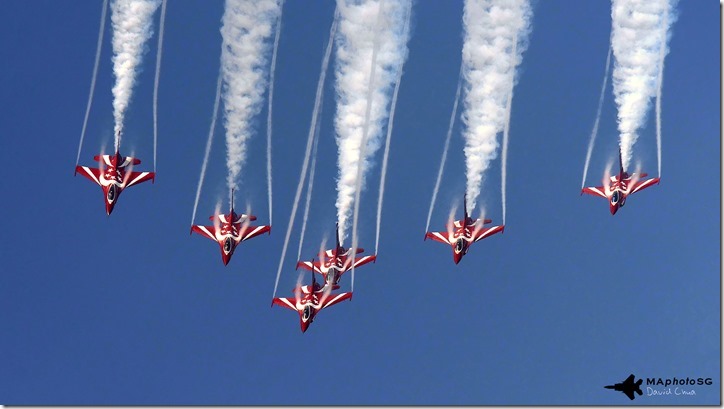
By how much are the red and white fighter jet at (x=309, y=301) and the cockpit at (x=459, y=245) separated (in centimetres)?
525

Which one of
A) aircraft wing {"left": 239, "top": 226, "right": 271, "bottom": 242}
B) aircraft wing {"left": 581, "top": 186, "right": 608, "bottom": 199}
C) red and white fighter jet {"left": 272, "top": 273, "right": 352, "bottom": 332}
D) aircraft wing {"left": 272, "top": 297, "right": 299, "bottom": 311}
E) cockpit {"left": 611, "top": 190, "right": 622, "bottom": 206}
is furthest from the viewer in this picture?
aircraft wing {"left": 581, "top": 186, "right": 608, "bottom": 199}

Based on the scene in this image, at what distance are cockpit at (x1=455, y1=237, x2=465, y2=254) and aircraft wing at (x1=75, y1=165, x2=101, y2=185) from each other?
14.4m

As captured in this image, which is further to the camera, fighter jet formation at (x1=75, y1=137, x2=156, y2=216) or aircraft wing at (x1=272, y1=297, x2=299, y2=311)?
aircraft wing at (x1=272, y1=297, x2=299, y2=311)

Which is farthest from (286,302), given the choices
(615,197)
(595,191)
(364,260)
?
(615,197)

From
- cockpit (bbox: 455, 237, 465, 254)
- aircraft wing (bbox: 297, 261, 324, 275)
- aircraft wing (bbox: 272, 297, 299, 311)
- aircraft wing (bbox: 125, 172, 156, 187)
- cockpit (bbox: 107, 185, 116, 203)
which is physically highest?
aircraft wing (bbox: 125, 172, 156, 187)

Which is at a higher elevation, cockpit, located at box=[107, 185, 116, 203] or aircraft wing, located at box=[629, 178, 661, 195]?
aircraft wing, located at box=[629, 178, 661, 195]

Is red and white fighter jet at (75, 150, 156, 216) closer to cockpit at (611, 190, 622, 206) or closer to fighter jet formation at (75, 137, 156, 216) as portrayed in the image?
fighter jet formation at (75, 137, 156, 216)

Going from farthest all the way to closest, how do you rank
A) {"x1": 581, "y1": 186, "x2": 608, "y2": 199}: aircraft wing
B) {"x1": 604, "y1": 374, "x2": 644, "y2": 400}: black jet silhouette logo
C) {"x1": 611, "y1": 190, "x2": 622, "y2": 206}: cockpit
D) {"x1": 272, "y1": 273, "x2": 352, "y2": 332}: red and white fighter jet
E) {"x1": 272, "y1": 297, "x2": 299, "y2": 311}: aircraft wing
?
1. {"x1": 581, "y1": 186, "x2": 608, "y2": 199}: aircraft wing
2. {"x1": 611, "y1": 190, "x2": 622, "y2": 206}: cockpit
3. {"x1": 272, "y1": 297, "x2": 299, "y2": 311}: aircraft wing
4. {"x1": 272, "y1": 273, "x2": 352, "y2": 332}: red and white fighter jet
5. {"x1": 604, "y1": 374, "x2": 644, "y2": 400}: black jet silhouette logo

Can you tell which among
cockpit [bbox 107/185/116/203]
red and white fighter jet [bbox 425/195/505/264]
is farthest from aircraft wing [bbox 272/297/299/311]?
cockpit [bbox 107/185/116/203]

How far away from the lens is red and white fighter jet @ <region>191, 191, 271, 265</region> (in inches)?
1666

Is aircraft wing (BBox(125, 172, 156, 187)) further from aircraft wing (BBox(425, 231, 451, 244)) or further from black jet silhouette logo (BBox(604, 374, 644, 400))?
black jet silhouette logo (BBox(604, 374, 644, 400))

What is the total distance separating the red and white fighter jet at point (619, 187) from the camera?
4241 centimetres

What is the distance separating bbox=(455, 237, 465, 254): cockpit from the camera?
41906 millimetres

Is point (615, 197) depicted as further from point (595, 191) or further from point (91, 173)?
point (91, 173)
